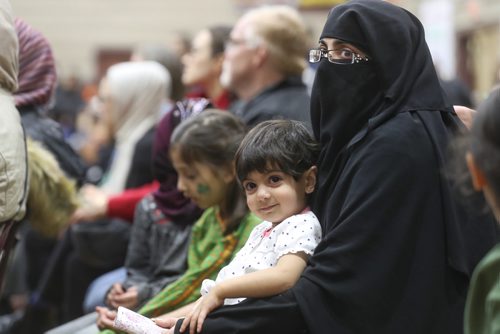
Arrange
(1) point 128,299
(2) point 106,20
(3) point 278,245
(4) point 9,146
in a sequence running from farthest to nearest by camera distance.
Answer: (2) point 106,20
(1) point 128,299
(4) point 9,146
(3) point 278,245

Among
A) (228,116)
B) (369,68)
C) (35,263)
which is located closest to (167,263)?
(228,116)

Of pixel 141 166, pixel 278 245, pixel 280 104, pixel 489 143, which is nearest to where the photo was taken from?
pixel 489 143

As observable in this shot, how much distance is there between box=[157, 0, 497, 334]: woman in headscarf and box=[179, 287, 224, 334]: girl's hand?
0.02 m

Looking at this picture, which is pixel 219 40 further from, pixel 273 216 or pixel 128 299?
pixel 273 216

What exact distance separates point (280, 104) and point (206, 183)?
3.22ft

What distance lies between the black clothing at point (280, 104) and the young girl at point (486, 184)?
1826 millimetres

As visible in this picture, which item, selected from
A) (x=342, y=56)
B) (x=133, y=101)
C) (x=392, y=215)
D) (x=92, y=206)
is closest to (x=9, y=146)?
(x=342, y=56)

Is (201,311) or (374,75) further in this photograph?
(374,75)

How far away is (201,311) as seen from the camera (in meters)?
2.61

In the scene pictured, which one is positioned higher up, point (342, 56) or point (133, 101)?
point (342, 56)

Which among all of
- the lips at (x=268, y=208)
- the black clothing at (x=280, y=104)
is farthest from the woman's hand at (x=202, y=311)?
the black clothing at (x=280, y=104)

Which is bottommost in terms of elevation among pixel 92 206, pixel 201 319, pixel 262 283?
pixel 92 206

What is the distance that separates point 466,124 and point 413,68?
37 centimetres

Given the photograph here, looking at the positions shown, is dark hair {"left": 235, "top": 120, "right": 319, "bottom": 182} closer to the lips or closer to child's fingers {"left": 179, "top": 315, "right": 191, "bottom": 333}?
the lips
